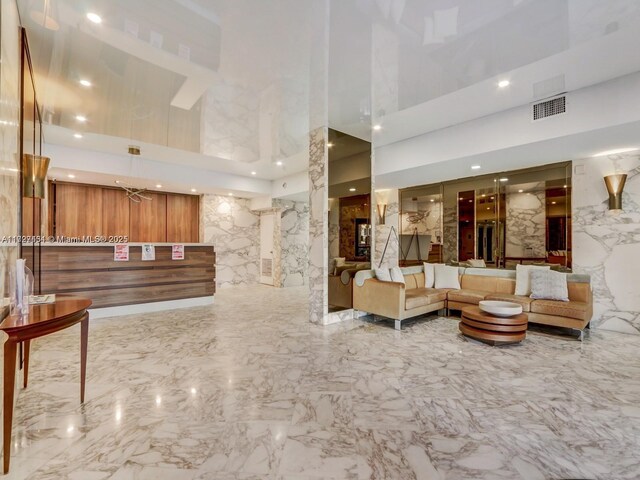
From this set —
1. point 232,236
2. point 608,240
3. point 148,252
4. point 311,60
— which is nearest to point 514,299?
point 608,240

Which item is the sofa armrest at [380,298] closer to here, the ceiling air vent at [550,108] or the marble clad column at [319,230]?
the marble clad column at [319,230]

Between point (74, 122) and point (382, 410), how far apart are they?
5.92m

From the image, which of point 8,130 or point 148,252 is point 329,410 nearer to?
point 8,130

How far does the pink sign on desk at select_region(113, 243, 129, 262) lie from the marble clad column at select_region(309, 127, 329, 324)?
345 cm

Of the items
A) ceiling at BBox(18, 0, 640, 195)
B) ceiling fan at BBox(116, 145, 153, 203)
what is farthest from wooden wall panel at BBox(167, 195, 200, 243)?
ceiling at BBox(18, 0, 640, 195)

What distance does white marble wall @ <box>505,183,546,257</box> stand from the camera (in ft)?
17.9

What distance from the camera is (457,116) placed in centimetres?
442

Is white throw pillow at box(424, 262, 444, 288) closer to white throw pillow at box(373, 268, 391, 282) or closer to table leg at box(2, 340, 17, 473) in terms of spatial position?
white throw pillow at box(373, 268, 391, 282)

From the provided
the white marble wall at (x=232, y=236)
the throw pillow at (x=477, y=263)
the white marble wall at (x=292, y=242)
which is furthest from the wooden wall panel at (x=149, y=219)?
the throw pillow at (x=477, y=263)

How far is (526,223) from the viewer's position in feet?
18.5

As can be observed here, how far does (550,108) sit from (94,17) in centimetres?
512

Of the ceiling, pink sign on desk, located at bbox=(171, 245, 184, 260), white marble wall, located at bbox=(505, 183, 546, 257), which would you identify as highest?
the ceiling

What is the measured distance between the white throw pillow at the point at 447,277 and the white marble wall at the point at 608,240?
1.84m

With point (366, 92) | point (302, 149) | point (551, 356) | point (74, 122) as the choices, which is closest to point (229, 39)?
point (366, 92)
